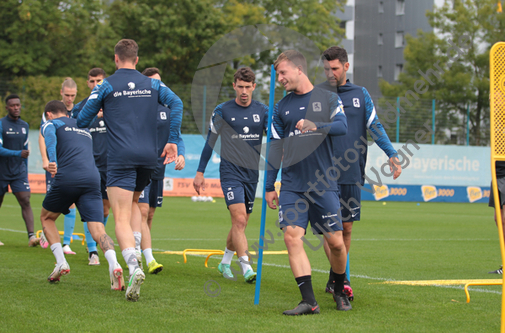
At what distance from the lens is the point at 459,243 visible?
441 inches

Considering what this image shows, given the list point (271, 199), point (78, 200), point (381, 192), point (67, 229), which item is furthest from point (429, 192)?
point (271, 199)

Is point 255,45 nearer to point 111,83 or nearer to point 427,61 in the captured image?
point 111,83

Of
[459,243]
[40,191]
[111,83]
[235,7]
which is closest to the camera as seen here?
[111,83]

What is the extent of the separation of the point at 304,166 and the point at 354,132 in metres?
1.03

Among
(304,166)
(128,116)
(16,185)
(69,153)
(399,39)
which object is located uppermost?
(399,39)

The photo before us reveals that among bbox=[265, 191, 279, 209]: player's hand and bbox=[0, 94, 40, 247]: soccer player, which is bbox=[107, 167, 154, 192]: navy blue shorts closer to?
bbox=[265, 191, 279, 209]: player's hand

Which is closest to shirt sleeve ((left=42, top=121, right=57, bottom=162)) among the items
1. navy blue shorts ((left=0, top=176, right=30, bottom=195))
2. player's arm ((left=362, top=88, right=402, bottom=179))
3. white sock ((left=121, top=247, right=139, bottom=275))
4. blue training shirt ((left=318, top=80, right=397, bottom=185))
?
white sock ((left=121, top=247, right=139, bottom=275))

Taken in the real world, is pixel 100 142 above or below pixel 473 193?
above

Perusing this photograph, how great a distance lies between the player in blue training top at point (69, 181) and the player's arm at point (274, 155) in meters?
2.08

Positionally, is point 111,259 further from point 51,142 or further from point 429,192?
point 429,192

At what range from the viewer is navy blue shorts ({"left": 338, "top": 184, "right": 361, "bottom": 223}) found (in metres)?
5.75

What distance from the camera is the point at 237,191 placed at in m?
6.88

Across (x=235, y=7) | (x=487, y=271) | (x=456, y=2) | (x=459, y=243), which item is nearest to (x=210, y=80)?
(x=487, y=271)

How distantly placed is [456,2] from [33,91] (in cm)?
2395
